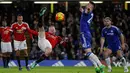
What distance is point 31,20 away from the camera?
32656 millimetres

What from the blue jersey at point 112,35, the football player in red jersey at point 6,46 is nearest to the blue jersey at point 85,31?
the blue jersey at point 112,35

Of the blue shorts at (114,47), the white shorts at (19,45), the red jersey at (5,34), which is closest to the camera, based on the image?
the blue shorts at (114,47)

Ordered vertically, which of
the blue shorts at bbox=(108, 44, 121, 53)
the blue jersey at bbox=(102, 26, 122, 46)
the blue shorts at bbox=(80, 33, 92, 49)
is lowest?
the blue shorts at bbox=(108, 44, 121, 53)

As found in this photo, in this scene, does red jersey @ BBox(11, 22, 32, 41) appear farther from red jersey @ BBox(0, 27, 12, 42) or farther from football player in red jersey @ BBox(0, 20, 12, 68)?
football player in red jersey @ BBox(0, 20, 12, 68)

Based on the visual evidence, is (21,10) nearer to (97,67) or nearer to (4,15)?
(4,15)

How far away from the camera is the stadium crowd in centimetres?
3016

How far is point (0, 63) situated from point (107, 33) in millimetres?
10125

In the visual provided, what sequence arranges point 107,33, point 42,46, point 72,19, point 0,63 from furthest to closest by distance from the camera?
point 72,19 < point 0,63 < point 107,33 < point 42,46

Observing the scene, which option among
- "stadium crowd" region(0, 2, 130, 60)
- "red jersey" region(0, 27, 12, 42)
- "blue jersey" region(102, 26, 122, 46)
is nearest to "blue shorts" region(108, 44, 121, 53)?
"blue jersey" region(102, 26, 122, 46)

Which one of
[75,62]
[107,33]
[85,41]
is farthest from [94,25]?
[85,41]

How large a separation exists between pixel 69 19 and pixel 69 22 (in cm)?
44

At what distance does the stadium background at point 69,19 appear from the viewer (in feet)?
99.0

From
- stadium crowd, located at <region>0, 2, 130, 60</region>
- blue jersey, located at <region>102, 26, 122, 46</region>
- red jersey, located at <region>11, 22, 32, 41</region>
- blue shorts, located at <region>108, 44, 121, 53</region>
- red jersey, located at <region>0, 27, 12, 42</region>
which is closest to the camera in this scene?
blue jersey, located at <region>102, 26, 122, 46</region>

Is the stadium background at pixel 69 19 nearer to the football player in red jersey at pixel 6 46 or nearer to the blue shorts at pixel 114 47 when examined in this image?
the football player in red jersey at pixel 6 46
